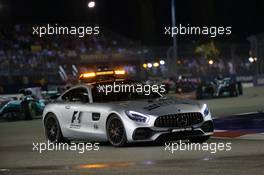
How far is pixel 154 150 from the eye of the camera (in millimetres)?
13180

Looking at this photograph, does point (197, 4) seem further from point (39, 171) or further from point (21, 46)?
point (39, 171)

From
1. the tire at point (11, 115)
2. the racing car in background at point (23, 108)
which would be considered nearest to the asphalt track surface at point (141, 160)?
the racing car in background at point (23, 108)

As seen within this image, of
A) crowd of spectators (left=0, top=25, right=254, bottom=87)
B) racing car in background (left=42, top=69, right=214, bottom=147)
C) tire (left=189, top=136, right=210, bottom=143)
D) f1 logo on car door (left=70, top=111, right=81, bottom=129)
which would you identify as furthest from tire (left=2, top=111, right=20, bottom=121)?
tire (left=189, top=136, right=210, bottom=143)

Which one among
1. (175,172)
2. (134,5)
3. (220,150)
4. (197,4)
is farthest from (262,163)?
(134,5)

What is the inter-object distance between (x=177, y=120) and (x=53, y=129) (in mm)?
→ 3382

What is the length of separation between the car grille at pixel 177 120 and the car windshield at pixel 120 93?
136cm

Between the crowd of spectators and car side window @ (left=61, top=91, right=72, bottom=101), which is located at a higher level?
the crowd of spectators

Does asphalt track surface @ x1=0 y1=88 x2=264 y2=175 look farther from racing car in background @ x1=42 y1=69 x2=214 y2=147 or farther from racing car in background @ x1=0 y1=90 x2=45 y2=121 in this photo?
racing car in background @ x1=0 y1=90 x2=45 y2=121

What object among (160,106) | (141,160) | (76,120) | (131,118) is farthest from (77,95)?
(141,160)

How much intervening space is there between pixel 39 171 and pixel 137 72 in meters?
Result: 31.1

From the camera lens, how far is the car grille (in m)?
13.6

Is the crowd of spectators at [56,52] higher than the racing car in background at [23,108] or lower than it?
higher

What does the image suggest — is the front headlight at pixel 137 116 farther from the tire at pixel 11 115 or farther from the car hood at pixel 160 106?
the tire at pixel 11 115

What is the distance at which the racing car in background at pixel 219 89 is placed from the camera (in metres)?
35.9
